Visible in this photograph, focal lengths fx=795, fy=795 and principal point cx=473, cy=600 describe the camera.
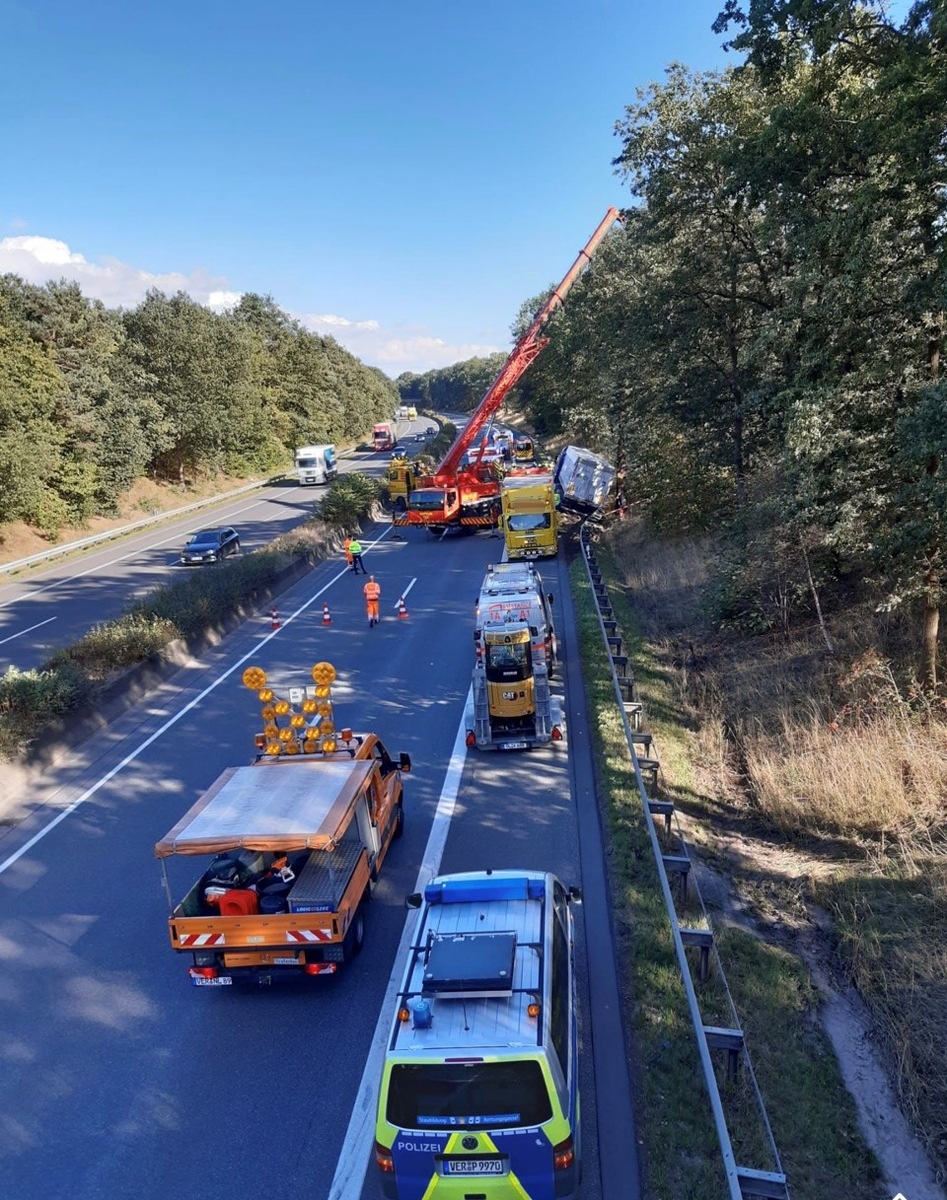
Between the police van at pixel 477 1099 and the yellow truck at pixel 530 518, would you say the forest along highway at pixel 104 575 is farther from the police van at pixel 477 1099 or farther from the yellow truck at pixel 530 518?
the police van at pixel 477 1099

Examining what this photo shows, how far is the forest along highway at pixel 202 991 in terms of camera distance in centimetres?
625

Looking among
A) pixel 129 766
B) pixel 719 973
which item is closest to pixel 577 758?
pixel 719 973

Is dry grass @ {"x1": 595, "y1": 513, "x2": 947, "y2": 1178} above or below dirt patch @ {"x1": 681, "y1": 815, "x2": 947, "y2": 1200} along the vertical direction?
above

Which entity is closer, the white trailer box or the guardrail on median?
the white trailer box

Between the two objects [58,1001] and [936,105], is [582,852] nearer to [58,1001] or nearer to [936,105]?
[58,1001]

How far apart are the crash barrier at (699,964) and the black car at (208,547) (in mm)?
22079

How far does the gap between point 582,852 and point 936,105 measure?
31.9ft

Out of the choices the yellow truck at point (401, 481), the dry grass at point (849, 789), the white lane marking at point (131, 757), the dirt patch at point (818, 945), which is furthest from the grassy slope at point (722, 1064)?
the yellow truck at point (401, 481)

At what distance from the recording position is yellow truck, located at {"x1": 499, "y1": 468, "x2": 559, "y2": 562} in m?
27.6

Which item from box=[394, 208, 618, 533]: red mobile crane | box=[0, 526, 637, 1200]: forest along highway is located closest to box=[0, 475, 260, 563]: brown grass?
box=[394, 208, 618, 533]: red mobile crane

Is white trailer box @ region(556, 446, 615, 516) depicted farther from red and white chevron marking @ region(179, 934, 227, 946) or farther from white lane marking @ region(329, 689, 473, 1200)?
red and white chevron marking @ region(179, 934, 227, 946)

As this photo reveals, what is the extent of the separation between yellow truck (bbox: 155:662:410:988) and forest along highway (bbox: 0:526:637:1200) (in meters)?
0.54

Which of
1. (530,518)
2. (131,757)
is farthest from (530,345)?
(131,757)

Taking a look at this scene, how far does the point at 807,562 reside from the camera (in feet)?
51.4
